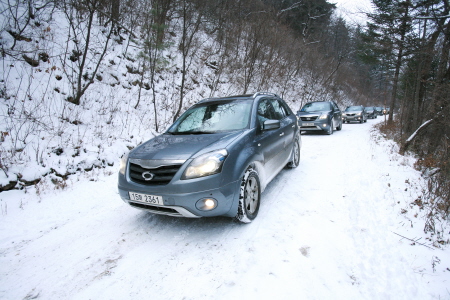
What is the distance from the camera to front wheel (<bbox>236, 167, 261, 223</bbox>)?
2.97 m

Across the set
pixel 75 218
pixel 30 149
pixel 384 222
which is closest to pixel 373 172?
pixel 384 222

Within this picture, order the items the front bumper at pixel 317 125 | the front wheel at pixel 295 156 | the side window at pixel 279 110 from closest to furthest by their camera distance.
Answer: the side window at pixel 279 110, the front wheel at pixel 295 156, the front bumper at pixel 317 125

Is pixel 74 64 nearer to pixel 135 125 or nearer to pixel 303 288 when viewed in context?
pixel 135 125

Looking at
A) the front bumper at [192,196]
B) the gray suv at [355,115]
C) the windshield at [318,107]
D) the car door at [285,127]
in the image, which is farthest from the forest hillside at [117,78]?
the gray suv at [355,115]

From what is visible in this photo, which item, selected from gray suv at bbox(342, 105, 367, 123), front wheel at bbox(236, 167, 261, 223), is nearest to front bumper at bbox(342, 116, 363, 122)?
gray suv at bbox(342, 105, 367, 123)

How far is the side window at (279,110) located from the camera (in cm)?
479

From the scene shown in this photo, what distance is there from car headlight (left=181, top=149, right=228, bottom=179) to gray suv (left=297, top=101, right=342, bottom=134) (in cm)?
913

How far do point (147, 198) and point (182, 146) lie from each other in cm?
75

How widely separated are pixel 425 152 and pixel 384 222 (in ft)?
17.1

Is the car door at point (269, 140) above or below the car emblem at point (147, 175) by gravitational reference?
above

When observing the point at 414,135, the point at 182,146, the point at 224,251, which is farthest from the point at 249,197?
the point at 414,135

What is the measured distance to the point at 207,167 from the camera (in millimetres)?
2674

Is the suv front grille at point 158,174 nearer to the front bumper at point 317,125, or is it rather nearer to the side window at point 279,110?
the side window at point 279,110

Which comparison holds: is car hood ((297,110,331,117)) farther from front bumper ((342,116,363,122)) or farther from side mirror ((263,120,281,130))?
front bumper ((342,116,363,122))
